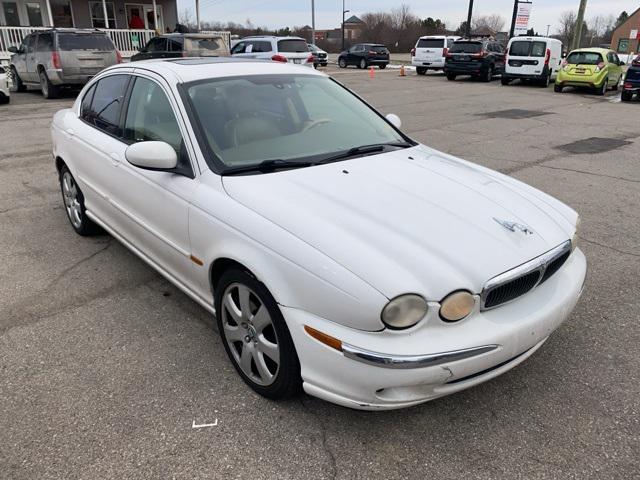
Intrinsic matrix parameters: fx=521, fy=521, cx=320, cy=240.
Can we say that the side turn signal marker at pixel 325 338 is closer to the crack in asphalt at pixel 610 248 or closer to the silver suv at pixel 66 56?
the crack in asphalt at pixel 610 248

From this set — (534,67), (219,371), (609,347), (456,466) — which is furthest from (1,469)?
(534,67)

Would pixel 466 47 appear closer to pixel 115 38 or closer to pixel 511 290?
pixel 115 38

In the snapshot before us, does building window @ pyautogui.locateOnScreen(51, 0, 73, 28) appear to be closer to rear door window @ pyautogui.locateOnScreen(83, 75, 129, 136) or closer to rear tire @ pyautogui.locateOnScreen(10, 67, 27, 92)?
rear tire @ pyautogui.locateOnScreen(10, 67, 27, 92)

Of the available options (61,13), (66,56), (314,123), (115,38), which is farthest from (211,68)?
(61,13)

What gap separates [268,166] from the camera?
9.89 feet

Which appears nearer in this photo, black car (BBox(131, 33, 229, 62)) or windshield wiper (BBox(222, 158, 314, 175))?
windshield wiper (BBox(222, 158, 314, 175))

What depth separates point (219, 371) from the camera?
2998 millimetres

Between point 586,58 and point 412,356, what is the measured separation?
66.4 feet

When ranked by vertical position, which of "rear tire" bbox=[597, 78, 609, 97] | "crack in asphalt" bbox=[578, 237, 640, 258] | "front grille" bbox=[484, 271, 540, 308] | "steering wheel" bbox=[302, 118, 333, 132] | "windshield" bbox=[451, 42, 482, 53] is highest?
"steering wheel" bbox=[302, 118, 333, 132]

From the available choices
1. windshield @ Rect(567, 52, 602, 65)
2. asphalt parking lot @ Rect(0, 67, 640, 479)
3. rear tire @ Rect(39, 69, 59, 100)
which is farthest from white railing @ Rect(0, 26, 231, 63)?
asphalt parking lot @ Rect(0, 67, 640, 479)

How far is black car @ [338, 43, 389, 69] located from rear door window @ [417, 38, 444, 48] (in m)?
4.86

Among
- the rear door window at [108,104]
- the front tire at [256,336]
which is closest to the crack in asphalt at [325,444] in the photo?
the front tire at [256,336]

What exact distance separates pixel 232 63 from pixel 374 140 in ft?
3.85

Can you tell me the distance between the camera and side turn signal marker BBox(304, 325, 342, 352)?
223 centimetres
